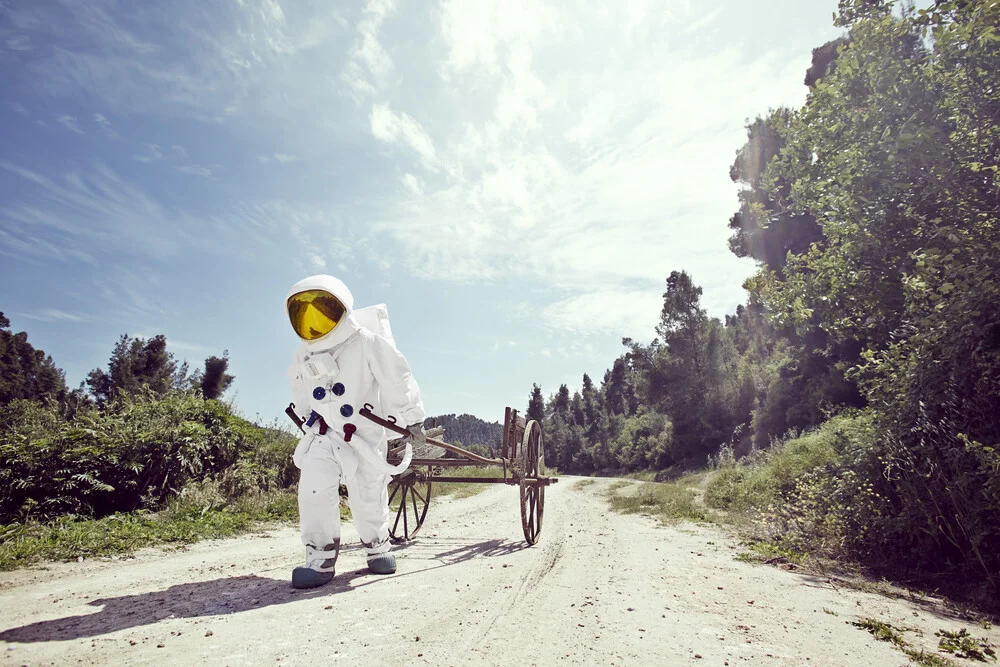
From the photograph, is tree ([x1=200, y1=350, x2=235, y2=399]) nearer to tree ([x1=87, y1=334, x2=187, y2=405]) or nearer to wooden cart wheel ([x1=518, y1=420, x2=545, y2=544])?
tree ([x1=87, y1=334, x2=187, y2=405])

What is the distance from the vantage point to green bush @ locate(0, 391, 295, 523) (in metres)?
5.31

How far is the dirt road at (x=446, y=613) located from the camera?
2.25m

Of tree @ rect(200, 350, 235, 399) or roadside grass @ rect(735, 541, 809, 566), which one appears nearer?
roadside grass @ rect(735, 541, 809, 566)

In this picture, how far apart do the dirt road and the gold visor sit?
199 centimetres

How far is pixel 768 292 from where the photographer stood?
789 cm

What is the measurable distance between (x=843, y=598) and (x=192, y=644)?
4491 millimetres

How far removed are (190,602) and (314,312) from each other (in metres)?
2.20

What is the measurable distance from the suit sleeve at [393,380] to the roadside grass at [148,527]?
296 cm

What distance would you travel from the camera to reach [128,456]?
6.26 metres

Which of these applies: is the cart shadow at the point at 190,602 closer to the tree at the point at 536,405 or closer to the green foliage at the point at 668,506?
the green foliage at the point at 668,506

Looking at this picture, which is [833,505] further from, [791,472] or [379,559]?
[379,559]

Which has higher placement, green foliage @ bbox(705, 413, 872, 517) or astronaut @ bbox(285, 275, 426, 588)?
astronaut @ bbox(285, 275, 426, 588)

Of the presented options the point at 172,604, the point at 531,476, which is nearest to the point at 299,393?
the point at 172,604

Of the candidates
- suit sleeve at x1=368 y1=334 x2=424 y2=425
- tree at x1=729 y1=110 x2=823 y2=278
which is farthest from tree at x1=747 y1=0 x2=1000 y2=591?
tree at x1=729 y1=110 x2=823 y2=278
